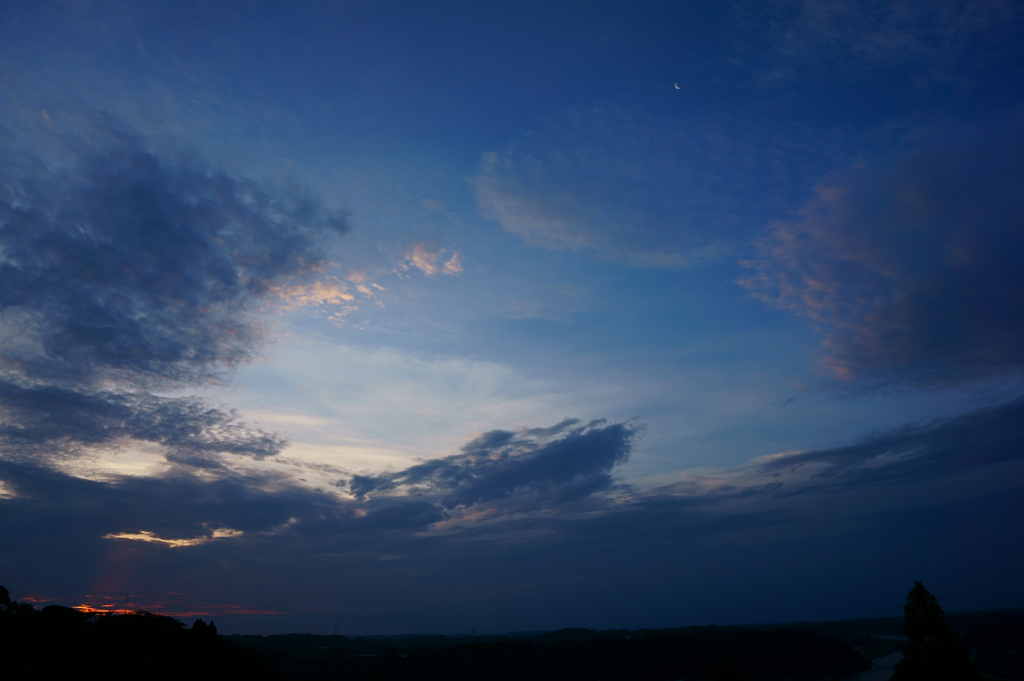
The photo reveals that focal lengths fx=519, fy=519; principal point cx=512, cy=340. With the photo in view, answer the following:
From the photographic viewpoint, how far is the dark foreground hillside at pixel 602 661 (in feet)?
487

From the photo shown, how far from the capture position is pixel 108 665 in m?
43.9

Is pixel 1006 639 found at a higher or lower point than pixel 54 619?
lower

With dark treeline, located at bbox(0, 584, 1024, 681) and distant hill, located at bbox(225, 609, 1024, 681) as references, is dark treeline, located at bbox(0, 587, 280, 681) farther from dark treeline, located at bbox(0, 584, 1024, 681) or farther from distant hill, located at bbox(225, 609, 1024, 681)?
distant hill, located at bbox(225, 609, 1024, 681)

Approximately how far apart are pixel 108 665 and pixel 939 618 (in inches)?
Answer: 2765

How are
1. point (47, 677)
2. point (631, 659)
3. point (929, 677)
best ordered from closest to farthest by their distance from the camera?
point (47, 677) < point (929, 677) < point (631, 659)

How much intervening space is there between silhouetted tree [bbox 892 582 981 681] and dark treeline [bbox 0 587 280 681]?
2256 inches

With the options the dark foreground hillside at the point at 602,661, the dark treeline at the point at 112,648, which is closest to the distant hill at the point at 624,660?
the dark foreground hillside at the point at 602,661

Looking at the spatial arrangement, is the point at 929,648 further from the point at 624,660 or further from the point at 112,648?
the point at 624,660

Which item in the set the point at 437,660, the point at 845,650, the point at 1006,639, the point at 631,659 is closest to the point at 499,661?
the point at 437,660

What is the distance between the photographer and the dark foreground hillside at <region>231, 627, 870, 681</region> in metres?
148

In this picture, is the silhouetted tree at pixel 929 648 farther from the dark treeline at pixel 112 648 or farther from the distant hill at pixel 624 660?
the distant hill at pixel 624 660

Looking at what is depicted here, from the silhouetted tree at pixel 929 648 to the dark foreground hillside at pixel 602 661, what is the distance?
11437 cm

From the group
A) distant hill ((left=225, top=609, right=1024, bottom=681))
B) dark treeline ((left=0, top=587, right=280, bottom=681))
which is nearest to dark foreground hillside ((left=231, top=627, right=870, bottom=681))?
distant hill ((left=225, top=609, right=1024, bottom=681))

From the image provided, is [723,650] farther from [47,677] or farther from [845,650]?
[47,677]
